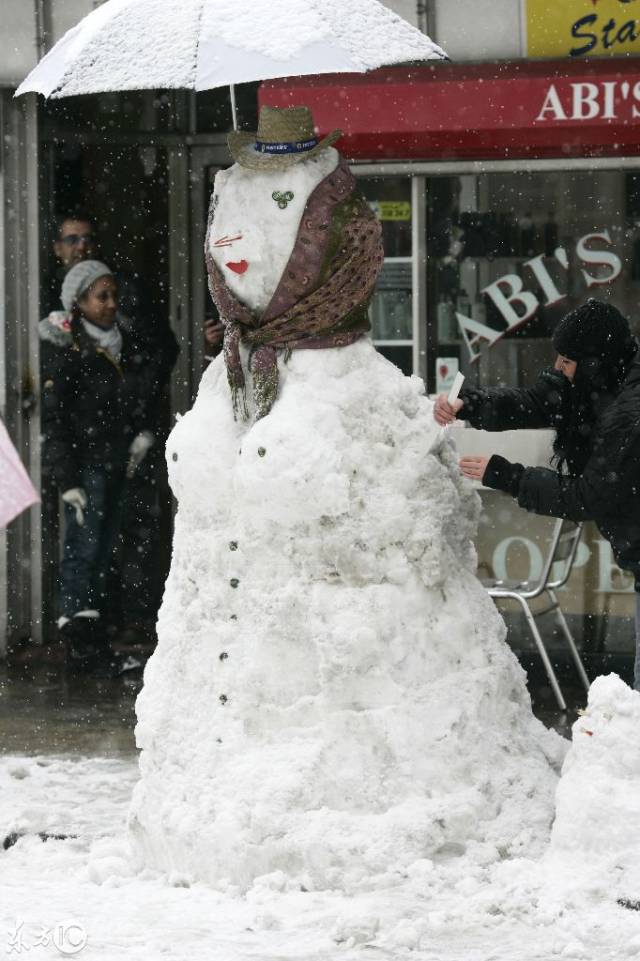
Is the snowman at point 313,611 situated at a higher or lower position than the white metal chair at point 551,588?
higher

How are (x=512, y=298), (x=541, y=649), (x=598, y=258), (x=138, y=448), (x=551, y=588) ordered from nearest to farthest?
(x=541, y=649) → (x=551, y=588) → (x=598, y=258) → (x=512, y=298) → (x=138, y=448)

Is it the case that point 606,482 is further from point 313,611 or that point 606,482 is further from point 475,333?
point 475,333

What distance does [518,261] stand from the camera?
8.89m

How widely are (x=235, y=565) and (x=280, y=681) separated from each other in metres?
0.41

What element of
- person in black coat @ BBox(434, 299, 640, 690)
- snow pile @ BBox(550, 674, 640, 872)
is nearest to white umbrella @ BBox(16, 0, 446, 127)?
person in black coat @ BBox(434, 299, 640, 690)

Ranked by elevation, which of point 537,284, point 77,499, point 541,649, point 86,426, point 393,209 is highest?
point 393,209

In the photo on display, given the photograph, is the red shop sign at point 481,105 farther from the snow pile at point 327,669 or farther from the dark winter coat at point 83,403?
the snow pile at point 327,669

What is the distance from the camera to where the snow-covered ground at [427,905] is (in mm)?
4754

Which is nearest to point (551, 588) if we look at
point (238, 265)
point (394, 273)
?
point (394, 273)

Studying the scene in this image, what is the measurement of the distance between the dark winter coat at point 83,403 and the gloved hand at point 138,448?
40mm

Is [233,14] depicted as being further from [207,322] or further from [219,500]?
[207,322]

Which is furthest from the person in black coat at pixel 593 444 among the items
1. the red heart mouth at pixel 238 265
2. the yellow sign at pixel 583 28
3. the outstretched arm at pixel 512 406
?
the yellow sign at pixel 583 28

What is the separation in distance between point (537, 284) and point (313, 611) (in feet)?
13.1

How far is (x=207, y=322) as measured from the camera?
10.0 meters
